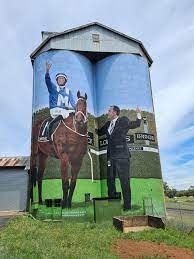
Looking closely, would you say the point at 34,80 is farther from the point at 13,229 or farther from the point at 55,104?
the point at 13,229

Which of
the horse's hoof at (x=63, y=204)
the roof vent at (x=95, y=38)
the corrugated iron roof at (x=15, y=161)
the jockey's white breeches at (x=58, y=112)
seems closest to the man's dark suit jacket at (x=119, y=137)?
the jockey's white breeches at (x=58, y=112)

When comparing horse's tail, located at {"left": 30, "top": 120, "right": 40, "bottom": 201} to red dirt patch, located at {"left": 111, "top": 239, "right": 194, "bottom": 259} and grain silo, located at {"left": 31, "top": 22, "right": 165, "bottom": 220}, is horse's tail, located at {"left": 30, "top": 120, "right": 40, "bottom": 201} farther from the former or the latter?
red dirt patch, located at {"left": 111, "top": 239, "right": 194, "bottom": 259}

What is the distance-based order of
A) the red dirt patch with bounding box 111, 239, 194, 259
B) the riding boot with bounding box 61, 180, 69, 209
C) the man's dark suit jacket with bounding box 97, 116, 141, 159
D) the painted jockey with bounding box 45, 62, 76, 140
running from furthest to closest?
the man's dark suit jacket with bounding box 97, 116, 141, 159, the painted jockey with bounding box 45, 62, 76, 140, the riding boot with bounding box 61, 180, 69, 209, the red dirt patch with bounding box 111, 239, 194, 259

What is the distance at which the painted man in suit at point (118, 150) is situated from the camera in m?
32.4

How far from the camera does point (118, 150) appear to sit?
110 ft

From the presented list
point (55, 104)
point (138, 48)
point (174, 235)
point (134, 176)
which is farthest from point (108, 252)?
point (138, 48)

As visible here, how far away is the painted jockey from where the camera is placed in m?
33.1

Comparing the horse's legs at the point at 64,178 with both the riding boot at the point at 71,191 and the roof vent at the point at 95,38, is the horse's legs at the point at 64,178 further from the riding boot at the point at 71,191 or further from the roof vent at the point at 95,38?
the roof vent at the point at 95,38

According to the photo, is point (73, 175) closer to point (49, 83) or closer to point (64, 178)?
point (64, 178)

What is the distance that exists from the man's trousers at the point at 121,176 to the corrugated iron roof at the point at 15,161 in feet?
43.1

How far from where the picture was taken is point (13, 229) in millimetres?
20578

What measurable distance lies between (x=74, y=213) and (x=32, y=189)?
5589 millimetres

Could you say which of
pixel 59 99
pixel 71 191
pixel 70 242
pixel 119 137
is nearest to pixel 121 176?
pixel 119 137

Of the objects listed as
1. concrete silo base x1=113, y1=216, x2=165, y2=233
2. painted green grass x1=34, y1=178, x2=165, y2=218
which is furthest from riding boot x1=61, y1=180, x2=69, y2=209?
concrete silo base x1=113, y1=216, x2=165, y2=233
